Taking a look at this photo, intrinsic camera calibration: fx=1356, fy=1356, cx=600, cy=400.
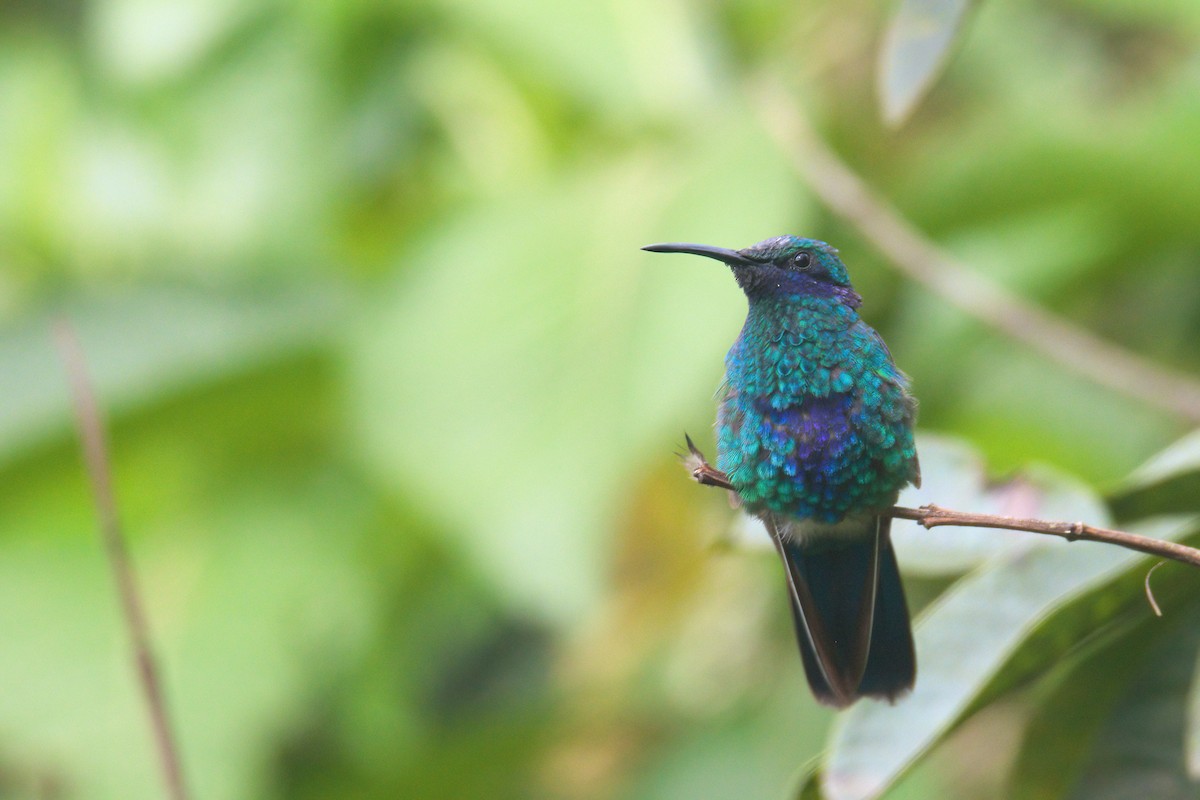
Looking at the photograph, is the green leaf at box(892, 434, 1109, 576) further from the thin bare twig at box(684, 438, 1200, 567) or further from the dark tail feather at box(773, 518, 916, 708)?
the thin bare twig at box(684, 438, 1200, 567)

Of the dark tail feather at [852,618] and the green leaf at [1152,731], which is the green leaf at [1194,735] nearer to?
the green leaf at [1152,731]

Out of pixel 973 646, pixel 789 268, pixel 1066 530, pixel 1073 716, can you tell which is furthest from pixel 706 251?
pixel 1073 716

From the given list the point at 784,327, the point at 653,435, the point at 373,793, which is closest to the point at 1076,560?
the point at 784,327

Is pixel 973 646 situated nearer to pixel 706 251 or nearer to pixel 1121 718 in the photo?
pixel 1121 718

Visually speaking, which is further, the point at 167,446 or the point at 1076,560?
the point at 167,446

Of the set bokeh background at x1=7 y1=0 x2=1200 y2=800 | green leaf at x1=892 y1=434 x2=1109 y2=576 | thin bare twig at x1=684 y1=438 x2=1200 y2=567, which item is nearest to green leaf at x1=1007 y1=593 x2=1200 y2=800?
green leaf at x1=892 y1=434 x2=1109 y2=576

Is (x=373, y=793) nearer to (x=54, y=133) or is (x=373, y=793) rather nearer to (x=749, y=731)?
(x=749, y=731)
